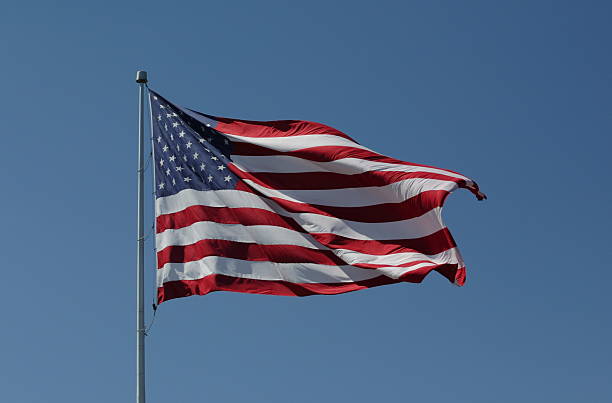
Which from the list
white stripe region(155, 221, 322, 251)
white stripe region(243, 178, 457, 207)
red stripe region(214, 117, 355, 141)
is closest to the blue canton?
red stripe region(214, 117, 355, 141)

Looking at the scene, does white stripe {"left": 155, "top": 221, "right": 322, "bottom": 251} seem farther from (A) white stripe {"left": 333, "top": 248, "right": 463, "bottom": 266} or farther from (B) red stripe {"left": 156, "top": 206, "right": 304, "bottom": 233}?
(A) white stripe {"left": 333, "top": 248, "right": 463, "bottom": 266}

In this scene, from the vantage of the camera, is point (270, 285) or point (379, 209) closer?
point (270, 285)

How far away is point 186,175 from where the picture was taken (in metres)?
26.9

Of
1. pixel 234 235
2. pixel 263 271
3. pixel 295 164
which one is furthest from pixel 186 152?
pixel 263 271

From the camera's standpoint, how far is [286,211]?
88.8 ft

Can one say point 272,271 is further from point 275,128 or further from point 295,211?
point 275,128

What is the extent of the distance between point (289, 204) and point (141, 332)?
4858 mm

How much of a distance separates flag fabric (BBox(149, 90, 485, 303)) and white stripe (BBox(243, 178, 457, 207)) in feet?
0.08

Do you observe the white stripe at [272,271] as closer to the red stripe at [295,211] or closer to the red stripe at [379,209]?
→ the red stripe at [295,211]

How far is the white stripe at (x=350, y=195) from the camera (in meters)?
26.9

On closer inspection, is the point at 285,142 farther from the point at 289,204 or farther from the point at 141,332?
the point at 141,332

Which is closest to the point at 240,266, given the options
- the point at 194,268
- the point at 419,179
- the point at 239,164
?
the point at 194,268

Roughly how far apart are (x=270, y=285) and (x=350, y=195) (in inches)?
119

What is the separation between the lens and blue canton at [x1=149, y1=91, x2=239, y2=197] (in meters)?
26.8
